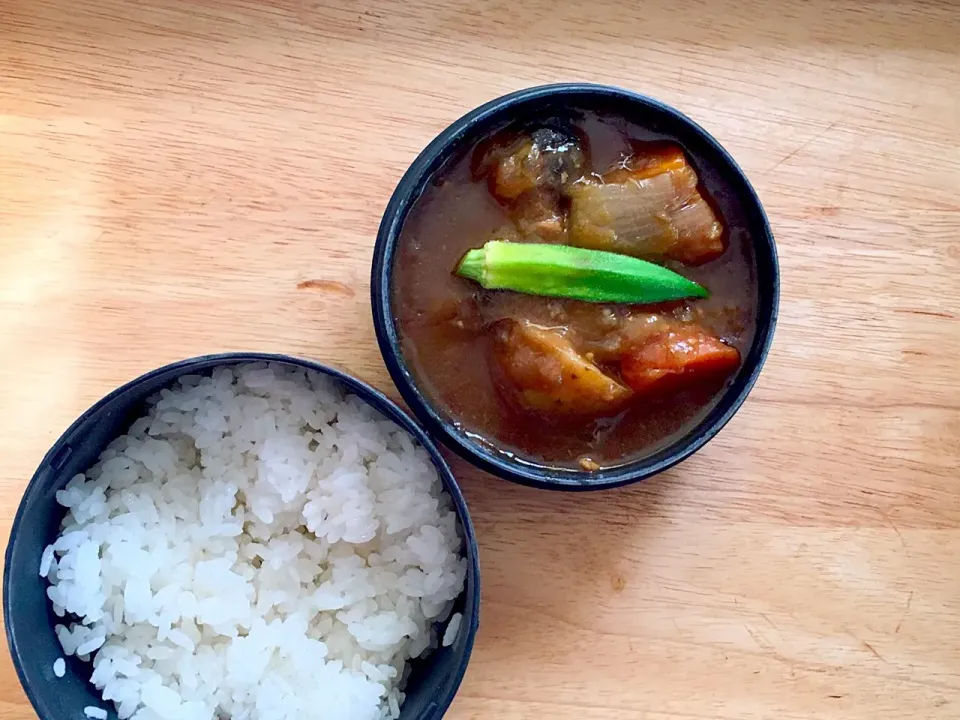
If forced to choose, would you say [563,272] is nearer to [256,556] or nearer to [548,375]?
[548,375]

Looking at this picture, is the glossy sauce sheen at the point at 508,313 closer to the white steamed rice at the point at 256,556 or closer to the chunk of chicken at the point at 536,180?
the chunk of chicken at the point at 536,180

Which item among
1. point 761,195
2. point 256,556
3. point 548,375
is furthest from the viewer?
point 761,195

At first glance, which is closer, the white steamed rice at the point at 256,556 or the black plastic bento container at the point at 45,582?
the black plastic bento container at the point at 45,582

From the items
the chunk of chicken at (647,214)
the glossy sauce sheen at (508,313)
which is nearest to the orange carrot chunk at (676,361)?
the glossy sauce sheen at (508,313)

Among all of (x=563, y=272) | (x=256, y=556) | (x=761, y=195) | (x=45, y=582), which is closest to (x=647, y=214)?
(x=563, y=272)

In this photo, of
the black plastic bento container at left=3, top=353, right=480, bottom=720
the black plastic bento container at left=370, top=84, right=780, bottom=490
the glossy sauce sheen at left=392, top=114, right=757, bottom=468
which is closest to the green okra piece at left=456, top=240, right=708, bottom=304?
the glossy sauce sheen at left=392, top=114, right=757, bottom=468
